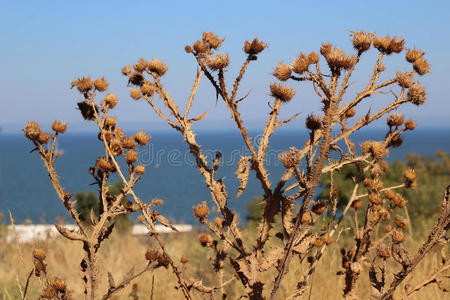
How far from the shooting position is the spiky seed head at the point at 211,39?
94.8 inches

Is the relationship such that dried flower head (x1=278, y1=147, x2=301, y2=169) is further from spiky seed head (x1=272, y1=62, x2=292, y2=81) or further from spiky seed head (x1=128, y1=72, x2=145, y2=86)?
spiky seed head (x1=128, y1=72, x2=145, y2=86)

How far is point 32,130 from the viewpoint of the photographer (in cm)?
254

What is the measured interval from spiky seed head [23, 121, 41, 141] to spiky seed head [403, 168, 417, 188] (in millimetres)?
2158

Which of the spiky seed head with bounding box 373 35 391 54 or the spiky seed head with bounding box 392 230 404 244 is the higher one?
the spiky seed head with bounding box 373 35 391 54

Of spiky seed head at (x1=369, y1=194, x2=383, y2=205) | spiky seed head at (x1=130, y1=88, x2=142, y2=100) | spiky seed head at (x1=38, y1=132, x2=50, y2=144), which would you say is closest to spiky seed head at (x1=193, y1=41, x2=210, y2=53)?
spiky seed head at (x1=130, y1=88, x2=142, y2=100)

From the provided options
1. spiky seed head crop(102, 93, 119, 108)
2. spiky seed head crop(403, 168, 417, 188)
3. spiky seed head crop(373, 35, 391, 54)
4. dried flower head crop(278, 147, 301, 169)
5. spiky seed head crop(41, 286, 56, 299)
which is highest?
spiky seed head crop(102, 93, 119, 108)

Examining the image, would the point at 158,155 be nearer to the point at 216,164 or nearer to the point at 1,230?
the point at 216,164

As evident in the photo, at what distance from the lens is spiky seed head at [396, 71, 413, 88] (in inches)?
85.2

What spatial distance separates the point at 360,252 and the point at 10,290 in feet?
14.3

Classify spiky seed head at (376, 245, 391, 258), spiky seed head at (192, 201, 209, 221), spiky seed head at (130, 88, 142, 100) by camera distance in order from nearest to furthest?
spiky seed head at (192, 201, 209, 221) < spiky seed head at (130, 88, 142, 100) < spiky seed head at (376, 245, 391, 258)

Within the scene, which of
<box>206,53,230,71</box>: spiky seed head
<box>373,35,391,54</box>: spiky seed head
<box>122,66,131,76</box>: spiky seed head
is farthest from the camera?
<box>122,66,131,76</box>: spiky seed head

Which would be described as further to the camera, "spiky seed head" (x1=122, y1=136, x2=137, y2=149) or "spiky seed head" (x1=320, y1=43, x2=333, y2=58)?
"spiky seed head" (x1=122, y1=136, x2=137, y2=149)

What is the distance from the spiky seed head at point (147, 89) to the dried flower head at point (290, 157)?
2.94 ft

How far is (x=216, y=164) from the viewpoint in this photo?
2.18 metres
